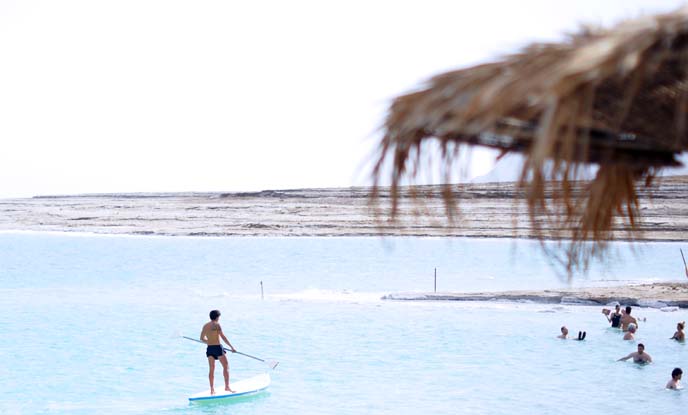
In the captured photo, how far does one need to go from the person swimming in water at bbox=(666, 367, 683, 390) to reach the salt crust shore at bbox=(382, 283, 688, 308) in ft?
20.4

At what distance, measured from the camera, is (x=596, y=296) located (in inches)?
811

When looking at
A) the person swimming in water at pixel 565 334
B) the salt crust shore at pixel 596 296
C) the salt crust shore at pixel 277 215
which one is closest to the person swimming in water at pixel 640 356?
the person swimming in water at pixel 565 334

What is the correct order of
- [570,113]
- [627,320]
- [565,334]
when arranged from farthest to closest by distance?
[565,334] → [627,320] → [570,113]

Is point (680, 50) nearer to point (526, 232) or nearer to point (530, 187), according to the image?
point (530, 187)

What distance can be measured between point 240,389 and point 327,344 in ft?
13.9

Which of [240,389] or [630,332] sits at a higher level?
[630,332]

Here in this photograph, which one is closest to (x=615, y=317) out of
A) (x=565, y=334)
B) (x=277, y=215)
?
(x=565, y=334)

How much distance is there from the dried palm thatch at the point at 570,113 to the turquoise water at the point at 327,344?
4308 millimetres

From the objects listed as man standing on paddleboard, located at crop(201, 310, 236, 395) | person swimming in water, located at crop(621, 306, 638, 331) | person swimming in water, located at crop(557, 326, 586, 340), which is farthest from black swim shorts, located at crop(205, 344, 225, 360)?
person swimming in water, located at crop(621, 306, 638, 331)

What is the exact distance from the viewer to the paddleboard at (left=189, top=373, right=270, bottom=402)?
12922mm

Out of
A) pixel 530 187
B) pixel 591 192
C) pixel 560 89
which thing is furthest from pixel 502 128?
pixel 591 192

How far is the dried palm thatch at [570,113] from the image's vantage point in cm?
254

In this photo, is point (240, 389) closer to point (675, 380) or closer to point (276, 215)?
point (675, 380)

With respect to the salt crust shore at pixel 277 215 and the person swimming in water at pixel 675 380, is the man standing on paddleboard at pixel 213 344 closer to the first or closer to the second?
the person swimming in water at pixel 675 380
